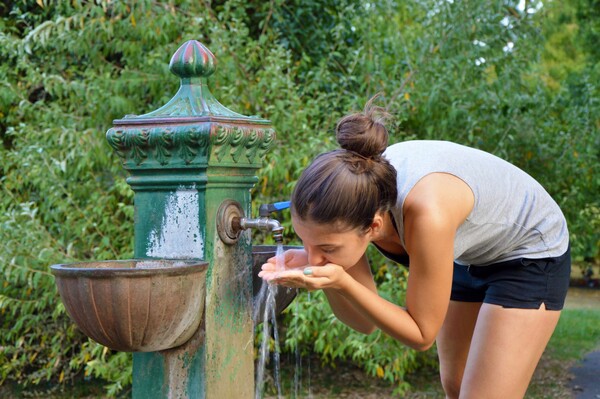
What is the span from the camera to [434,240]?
6.73 feet

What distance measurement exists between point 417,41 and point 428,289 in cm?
321

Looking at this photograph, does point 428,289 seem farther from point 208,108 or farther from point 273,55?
point 273,55

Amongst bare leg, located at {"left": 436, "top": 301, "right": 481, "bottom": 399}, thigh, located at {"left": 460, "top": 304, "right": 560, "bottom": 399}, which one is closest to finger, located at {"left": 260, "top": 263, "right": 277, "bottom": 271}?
thigh, located at {"left": 460, "top": 304, "right": 560, "bottom": 399}

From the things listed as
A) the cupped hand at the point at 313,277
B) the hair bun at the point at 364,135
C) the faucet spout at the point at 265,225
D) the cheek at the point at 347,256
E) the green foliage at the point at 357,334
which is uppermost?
the hair bun at the point at 364,135

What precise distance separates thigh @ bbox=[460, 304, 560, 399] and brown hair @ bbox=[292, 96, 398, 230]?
0.47m

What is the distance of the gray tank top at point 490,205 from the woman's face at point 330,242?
13cm

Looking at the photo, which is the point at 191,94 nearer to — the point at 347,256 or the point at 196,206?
the point at 196,206

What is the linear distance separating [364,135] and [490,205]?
39 centimetres

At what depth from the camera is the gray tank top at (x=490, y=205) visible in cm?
219

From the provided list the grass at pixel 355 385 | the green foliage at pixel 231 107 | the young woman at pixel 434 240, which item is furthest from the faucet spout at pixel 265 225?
the grass at pixel 355 385

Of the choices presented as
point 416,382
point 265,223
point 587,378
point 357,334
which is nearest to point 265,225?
point 265,223

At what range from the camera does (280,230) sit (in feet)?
8.04

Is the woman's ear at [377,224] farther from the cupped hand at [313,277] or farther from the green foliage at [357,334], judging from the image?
the green foliage at [357,334]

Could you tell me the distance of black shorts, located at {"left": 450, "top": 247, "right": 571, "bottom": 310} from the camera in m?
2.33
